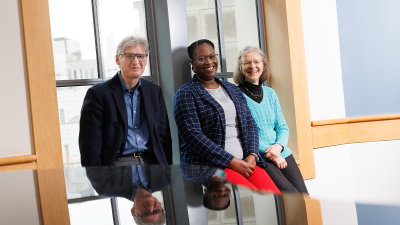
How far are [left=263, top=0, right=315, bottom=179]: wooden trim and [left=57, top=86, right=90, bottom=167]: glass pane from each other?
1.77 m

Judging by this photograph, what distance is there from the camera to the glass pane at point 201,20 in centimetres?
266

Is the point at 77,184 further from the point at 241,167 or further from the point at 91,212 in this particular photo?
the point at 241,167

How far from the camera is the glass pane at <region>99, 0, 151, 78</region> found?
2.35 meters

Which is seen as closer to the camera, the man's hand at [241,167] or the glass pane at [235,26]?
the man's hand at [241,167]

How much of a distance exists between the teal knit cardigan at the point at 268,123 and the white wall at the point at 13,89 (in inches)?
58.5

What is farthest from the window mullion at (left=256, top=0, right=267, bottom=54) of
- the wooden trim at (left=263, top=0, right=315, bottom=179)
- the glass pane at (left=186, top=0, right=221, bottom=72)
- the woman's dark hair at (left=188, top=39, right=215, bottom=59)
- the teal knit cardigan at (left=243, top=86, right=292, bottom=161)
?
the woman's dark hair at (left=188, top=39, right=215, bottom=59)

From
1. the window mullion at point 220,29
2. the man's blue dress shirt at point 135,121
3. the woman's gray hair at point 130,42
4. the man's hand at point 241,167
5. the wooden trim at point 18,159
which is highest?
the window mullion at point 220,29

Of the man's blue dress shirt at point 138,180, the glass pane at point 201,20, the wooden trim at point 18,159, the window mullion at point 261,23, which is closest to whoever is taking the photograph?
the man's blue dress shirt at point 138,180

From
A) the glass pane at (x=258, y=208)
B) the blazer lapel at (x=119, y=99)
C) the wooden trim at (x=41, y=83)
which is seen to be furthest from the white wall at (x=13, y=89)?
the glass pane at (x=258, y=208)

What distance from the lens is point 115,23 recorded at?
239 centimetres

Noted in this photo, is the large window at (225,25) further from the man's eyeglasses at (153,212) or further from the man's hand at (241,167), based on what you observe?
the man's eyeglasses at (153,212)

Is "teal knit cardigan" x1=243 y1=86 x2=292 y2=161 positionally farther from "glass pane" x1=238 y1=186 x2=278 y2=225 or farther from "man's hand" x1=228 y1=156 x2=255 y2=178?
"glass pane" x1=238 y1=186 x2=278 y2=225

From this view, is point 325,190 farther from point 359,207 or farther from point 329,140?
point 359,207

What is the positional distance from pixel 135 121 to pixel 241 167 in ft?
2.29
